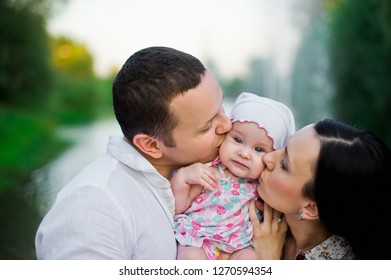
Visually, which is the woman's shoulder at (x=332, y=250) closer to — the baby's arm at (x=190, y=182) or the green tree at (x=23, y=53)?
the baby's arm at (x=190, y=182)

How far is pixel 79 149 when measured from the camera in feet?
28.4

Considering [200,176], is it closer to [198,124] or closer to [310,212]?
[198,124]

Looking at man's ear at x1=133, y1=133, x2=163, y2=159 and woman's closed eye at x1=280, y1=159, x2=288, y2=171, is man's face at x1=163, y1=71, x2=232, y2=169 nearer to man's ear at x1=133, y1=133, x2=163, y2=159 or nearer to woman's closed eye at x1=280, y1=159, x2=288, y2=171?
man's ear at x1=133, y1=133, x2=163, y2=159

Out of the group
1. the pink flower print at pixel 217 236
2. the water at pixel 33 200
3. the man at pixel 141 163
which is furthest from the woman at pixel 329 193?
the water at pixel 33 200

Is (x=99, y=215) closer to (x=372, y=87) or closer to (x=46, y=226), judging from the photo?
(x=46, y=226)

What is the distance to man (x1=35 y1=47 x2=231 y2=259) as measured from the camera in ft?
3.83

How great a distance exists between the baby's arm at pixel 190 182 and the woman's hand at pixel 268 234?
168 millimetres

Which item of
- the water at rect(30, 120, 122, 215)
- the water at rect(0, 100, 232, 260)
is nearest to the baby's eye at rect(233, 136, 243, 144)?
the water at rect(0, 100, 232, 260)

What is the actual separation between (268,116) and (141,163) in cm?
38

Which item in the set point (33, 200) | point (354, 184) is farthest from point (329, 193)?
point (33, 200)

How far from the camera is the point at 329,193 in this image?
1294 mm

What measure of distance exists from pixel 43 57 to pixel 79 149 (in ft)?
5.42

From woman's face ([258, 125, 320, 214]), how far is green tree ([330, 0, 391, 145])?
14.5ft
